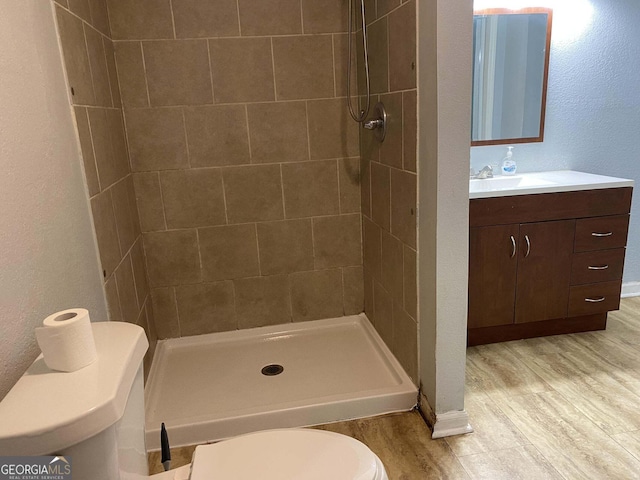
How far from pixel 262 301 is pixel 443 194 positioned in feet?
4.35

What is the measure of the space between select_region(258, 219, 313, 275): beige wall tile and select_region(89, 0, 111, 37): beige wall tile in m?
1.12

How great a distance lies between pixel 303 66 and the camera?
2385 millimetres

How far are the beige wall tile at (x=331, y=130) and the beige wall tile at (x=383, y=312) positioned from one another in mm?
710

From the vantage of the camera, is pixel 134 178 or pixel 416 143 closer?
pixel 416 143

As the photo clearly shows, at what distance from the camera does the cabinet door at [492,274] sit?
7.53 ft

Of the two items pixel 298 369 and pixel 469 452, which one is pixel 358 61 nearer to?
pixel 298 369

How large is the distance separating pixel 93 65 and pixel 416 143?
124 centimetres

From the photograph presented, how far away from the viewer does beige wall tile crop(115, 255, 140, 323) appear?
1863 millimetres

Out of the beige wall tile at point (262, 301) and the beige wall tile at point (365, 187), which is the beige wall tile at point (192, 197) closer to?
the beige wall tile at point (262, 301)

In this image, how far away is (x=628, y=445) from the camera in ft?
5.77

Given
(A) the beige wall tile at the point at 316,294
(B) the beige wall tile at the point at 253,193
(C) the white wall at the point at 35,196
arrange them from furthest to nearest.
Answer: (A) the beige wall tile at the point at 316,294, (B) the beige wall tile at the point at 253,193, (C) the white wall at the point at 35,196

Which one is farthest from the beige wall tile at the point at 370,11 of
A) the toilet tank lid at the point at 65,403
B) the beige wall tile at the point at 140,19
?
the toilet tank lid at the point at 65,403

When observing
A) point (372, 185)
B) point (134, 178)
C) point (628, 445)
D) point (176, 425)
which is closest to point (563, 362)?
point (628, 445)

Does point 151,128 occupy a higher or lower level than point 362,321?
higher
